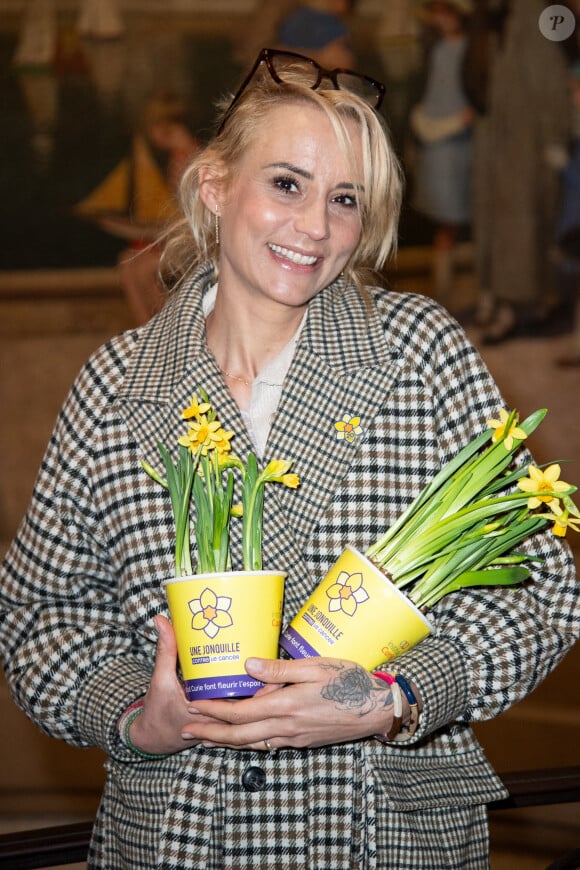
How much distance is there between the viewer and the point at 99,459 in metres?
1.96

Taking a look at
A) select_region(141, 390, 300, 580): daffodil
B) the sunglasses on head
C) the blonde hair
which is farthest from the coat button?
the sunglasses on head

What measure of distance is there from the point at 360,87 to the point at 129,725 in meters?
1.20

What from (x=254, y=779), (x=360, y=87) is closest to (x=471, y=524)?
(x=254, y=779)

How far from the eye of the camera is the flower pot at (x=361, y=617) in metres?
1.47

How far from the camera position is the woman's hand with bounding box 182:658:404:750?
1.48 metres

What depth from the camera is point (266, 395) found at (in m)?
2.01

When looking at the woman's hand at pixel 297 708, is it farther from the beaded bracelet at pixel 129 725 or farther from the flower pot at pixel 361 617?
the beaded bracelet at pixel 129 725

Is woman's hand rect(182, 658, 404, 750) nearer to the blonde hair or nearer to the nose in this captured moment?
the nose

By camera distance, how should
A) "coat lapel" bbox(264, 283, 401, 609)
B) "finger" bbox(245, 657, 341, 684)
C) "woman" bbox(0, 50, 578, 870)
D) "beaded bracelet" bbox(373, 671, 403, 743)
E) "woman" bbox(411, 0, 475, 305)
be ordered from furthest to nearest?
1. "woman" bbox(411, 0, 475, 305)
2. "coat lapel" bbox(264, 283, 401, 609)
3. "woman" bbox(0, 50, 578, 870)
4. "beaded bracelet" bbox(373, 671, 403, 743)
5. "finger" bbox(245, 657, 341, 684)

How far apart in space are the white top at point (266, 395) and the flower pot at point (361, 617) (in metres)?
0.47

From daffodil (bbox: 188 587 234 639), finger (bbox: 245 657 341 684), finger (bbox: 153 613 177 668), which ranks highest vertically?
daffodil (bbox: 188 587 234 639)

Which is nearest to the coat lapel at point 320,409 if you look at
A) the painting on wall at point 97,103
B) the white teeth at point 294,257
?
the white teeth at point 294,257

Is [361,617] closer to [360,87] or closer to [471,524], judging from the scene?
[471,524]

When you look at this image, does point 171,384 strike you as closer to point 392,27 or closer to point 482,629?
point 482,629
